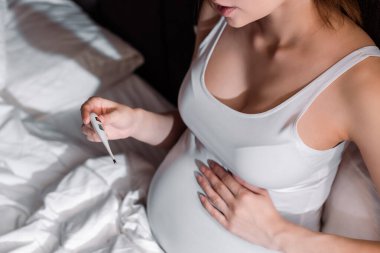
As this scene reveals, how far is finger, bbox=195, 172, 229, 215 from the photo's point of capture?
911mm

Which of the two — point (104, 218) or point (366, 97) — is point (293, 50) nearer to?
point (366, 97)

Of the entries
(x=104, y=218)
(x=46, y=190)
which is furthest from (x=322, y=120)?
(x=46, y=190)

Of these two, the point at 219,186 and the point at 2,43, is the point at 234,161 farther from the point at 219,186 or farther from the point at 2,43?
the point at 2,43

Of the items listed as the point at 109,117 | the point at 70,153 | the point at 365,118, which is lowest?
the point at 70,153

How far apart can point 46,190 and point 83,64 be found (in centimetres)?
Answer: 42

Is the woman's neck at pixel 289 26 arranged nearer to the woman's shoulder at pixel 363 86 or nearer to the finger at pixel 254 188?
the woman's shoulder at pixel 363 86

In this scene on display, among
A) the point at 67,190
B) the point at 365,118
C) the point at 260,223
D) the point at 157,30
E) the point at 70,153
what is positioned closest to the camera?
the point at 365,118

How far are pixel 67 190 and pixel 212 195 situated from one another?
0.33 metres

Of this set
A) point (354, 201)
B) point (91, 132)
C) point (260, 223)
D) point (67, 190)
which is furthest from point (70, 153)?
point (354, 201)

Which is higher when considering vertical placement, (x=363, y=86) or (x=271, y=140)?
(x=363, y=86)

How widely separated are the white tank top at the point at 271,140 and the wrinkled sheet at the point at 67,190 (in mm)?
232

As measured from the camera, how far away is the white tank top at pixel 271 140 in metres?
0.81

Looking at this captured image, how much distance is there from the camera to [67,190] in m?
1.08

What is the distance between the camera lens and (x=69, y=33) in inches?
57.5
